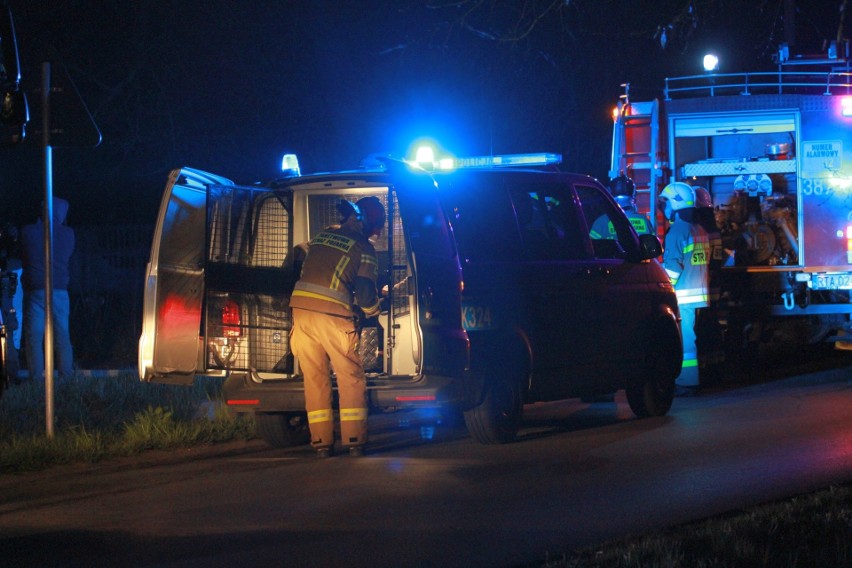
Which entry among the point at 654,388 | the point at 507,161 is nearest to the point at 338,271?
the point at 507,161

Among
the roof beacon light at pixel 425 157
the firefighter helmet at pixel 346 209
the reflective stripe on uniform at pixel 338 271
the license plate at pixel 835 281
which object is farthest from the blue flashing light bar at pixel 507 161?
the license plate at pixel 835 281

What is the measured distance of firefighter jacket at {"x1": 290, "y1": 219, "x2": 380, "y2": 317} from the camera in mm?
8250

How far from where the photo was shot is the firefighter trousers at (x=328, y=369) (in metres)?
8.22

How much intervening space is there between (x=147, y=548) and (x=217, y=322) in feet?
9.25

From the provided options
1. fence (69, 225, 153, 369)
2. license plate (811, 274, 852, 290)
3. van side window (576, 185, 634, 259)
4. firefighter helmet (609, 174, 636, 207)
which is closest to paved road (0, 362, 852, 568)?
van side window (576, 185, 634, 259)

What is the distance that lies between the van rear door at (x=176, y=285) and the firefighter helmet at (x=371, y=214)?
41.5 inches

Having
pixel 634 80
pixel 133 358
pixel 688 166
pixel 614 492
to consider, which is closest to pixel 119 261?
pixel 133 358

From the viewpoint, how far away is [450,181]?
8617 mm

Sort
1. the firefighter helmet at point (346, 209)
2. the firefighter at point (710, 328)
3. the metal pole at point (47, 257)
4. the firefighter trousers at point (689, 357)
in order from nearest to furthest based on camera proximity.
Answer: the firefighter helmet at point (346, 209) < the metal pole at point (47, 257) < the firefighter trousers at point (689, 357) < the firefighter at point (710, 328)

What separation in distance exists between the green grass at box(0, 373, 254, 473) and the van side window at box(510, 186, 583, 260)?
2616 mm

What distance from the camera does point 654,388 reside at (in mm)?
10195

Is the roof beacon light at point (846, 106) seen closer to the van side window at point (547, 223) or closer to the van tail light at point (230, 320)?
the van side window at point (547, 223)

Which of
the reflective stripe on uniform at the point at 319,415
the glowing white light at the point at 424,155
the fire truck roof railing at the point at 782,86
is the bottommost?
the reflective stripe on uniform at the point at 319,415

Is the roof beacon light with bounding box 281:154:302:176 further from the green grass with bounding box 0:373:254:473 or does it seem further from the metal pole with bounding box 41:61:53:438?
the green grass with bounding box 0:373:254:473
